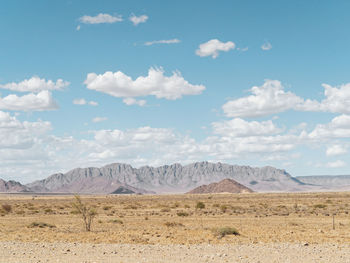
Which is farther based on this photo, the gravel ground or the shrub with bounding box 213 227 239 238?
the shrub with bounding box 213 227 239 238

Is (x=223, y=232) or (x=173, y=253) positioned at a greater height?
(x=223, y=232)

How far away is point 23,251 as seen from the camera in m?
22.2

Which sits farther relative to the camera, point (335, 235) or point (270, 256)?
point (335, 235)

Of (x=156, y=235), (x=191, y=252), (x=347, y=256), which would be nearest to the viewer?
(x=347, y=256)

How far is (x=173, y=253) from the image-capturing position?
21328 millimetres

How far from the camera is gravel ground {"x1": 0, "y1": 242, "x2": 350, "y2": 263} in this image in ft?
→ 63.7

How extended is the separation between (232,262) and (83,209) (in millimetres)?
21139

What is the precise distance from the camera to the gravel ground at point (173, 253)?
63.7ft

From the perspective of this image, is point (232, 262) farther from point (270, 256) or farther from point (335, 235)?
point (335, 235)

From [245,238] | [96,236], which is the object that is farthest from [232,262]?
[96,236]

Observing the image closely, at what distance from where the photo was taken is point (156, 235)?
2952cm

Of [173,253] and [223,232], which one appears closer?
[173,253]

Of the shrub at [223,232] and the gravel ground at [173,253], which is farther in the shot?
the shrub at [223,232]

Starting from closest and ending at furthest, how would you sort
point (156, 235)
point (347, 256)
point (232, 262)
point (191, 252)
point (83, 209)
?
point (232, 262) → point (347, 256) → point (191, 252) → point (156, 235) → point (83, 209)
